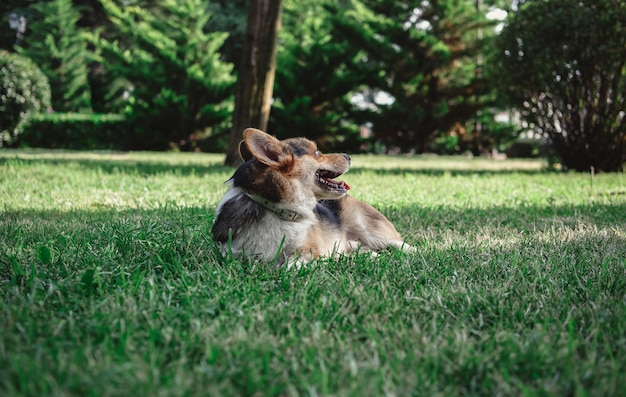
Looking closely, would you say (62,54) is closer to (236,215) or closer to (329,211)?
(329,211)

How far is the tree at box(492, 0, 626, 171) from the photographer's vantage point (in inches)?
350

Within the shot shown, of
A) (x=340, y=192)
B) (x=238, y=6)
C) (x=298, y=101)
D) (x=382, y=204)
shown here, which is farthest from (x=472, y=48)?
(x=340, y=192)

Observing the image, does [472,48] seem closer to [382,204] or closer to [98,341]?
[382,204]

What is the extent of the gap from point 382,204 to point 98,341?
→ 4012 millimetres

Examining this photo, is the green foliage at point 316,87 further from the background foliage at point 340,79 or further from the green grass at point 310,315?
the green grass at point 310,315

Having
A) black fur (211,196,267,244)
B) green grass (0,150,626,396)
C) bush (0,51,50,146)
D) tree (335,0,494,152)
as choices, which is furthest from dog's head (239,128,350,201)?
tree (335,0,494,152)

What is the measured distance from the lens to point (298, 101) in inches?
665

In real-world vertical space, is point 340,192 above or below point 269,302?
above

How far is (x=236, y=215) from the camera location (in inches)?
125

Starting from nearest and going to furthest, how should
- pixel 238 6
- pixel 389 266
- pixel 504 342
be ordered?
pixel 504 342, pixel 389 266, pixel 238 6

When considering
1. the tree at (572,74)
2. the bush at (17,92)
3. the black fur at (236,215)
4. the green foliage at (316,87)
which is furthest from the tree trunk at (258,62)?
the bush at (17,92)

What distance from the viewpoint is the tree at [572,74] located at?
8883 millimetres

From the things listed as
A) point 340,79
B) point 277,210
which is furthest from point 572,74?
point 340,79

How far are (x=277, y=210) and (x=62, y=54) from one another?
1014 inches
